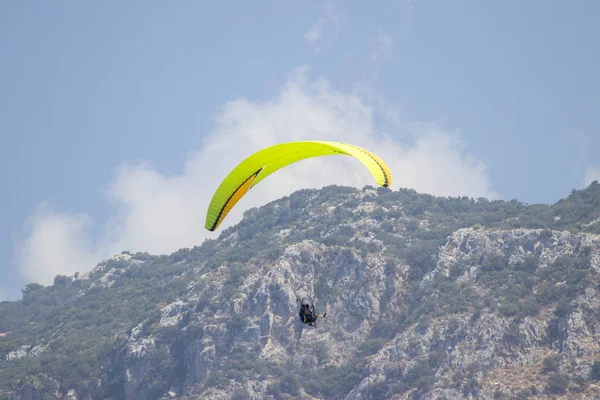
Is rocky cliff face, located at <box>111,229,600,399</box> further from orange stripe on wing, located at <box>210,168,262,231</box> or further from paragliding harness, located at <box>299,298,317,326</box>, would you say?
orange stripe on wing, located at <box>210,168,262,231</box>

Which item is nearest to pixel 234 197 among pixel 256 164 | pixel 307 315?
pixel 256 164

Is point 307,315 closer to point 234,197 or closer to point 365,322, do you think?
point 234,197

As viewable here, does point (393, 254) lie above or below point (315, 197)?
below

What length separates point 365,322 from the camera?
88.0m

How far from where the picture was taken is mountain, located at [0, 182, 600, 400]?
72.2 metres

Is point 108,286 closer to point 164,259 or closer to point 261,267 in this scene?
point 164,259

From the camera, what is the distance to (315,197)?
12925cm

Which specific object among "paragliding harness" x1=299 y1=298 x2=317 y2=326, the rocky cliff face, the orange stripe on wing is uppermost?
the rocky cliff face

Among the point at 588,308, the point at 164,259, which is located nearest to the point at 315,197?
the point at 164,259

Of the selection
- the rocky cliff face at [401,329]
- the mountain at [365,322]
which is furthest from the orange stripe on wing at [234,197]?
the rocky cliff face at [401,329]

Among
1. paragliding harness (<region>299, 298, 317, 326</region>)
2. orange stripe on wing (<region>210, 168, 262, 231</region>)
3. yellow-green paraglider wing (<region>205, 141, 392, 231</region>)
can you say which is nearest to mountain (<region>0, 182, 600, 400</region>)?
paragliding harness (<region>299, 298, 317, 326</region>)

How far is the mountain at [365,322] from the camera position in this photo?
72.2 metres

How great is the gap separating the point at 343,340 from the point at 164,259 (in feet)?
191

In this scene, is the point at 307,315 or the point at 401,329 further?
the point at 401,329
